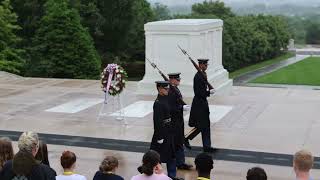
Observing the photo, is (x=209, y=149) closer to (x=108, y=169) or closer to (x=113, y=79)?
(x=113, y=79)

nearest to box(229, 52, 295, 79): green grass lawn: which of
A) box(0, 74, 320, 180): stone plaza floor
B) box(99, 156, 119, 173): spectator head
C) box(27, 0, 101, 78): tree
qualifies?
box(27, 0, 101, 78): tree

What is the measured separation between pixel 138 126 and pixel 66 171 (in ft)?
19.1

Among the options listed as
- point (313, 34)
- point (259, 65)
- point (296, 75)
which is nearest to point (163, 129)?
point (296, 75)

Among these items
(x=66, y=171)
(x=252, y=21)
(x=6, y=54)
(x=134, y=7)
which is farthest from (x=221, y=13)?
(x=66, y=171)

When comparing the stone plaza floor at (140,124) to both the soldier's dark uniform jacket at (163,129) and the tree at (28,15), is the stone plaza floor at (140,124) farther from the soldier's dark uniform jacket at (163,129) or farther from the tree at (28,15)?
the tree at (28,15)

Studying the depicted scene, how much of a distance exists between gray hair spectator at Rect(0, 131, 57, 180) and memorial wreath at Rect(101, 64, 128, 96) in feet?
20.6

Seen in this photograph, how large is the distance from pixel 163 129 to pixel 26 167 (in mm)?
3185

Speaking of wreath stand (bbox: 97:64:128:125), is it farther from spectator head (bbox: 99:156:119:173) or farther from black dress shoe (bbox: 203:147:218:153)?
spectator head (bbox: 99:156:119:173)

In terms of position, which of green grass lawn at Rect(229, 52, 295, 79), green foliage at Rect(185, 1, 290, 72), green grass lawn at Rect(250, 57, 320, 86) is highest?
green foliage at Rect(185, 1, 290, 72)

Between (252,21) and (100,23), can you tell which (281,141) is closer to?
(100,23)

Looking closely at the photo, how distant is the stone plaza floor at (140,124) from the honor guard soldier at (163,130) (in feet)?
2.05

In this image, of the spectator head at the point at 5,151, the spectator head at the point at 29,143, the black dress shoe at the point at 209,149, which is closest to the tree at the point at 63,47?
the black dress shoe at the point at 209,149

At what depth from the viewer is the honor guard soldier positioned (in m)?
7.55

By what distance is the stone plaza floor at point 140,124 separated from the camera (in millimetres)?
9000
